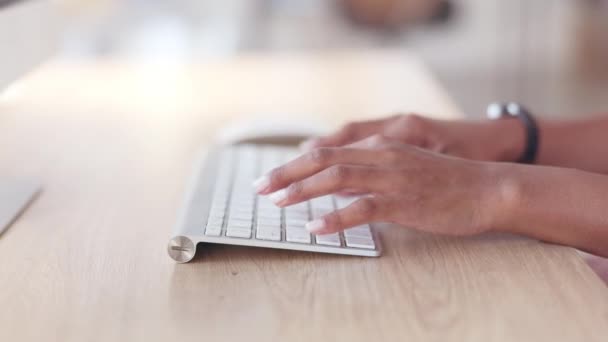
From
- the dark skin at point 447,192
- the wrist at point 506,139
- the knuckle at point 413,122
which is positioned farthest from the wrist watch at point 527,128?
the dark skin at point 447,192

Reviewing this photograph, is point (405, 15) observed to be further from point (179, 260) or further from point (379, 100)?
point (179, 260)

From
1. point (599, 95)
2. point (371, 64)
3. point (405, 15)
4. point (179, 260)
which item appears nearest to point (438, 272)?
point (179, 260)

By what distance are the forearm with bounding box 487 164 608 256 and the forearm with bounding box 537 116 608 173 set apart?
267 millimetres

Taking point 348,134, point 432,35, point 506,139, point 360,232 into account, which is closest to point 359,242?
point 360,232

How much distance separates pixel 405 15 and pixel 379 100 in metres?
2.11

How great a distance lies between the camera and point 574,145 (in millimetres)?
949

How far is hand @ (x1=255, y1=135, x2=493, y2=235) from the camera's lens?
654 mm

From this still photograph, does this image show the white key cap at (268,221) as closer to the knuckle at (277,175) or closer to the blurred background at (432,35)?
the knuckle at (277,175)

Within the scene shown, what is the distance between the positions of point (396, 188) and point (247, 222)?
0.45 ft

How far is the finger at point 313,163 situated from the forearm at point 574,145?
347 millimetres

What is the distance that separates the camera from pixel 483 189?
672 mm

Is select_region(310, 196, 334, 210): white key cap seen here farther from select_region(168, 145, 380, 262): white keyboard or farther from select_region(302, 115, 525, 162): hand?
select_region(302, 115, 525, 162): hand

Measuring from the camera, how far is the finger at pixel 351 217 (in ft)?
2.12

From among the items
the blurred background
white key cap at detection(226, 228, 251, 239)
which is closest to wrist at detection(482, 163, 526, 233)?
white key cap at detection(226, 228, 251, 239)
